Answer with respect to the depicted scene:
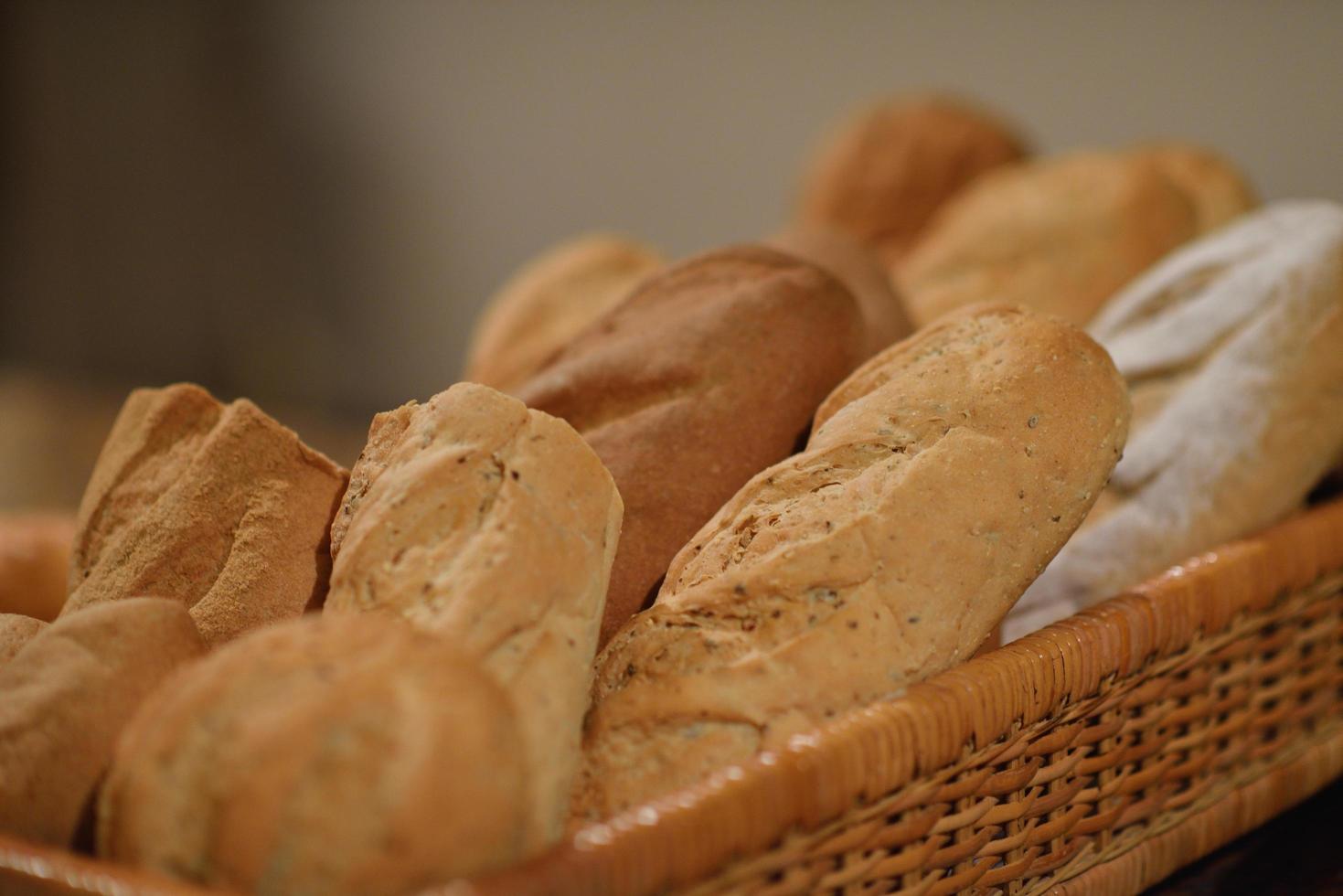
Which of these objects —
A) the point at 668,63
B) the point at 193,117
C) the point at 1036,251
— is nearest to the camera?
the point at 1036,251

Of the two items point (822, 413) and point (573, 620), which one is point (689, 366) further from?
point (573, 620)

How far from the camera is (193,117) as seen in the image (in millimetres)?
4910

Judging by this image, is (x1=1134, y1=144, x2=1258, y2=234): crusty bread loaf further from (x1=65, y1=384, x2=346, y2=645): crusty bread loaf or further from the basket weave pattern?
(x1=65, y1=384, x2=346, y2=645): crusty bread loaf

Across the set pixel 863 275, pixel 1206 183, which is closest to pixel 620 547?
pixel 863 275

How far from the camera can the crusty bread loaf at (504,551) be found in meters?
0.78

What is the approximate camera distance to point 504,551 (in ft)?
2.64

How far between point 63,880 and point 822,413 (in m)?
0.70

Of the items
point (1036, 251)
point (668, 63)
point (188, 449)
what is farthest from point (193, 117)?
point (188, 449)

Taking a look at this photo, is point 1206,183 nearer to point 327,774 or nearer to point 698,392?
point 698,392

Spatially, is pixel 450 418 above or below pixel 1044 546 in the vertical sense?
above

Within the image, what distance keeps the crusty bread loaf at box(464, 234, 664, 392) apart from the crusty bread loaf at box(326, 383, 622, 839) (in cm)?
85

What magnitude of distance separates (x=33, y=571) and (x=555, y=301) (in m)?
0.78

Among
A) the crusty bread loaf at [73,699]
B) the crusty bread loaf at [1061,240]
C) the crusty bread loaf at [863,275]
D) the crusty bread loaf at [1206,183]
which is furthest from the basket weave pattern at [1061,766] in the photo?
the crusty bread loaf at [1206,183]

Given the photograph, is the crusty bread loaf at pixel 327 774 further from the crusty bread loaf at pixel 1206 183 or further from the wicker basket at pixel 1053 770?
the crusty bread loaf at pixel 1206 183
